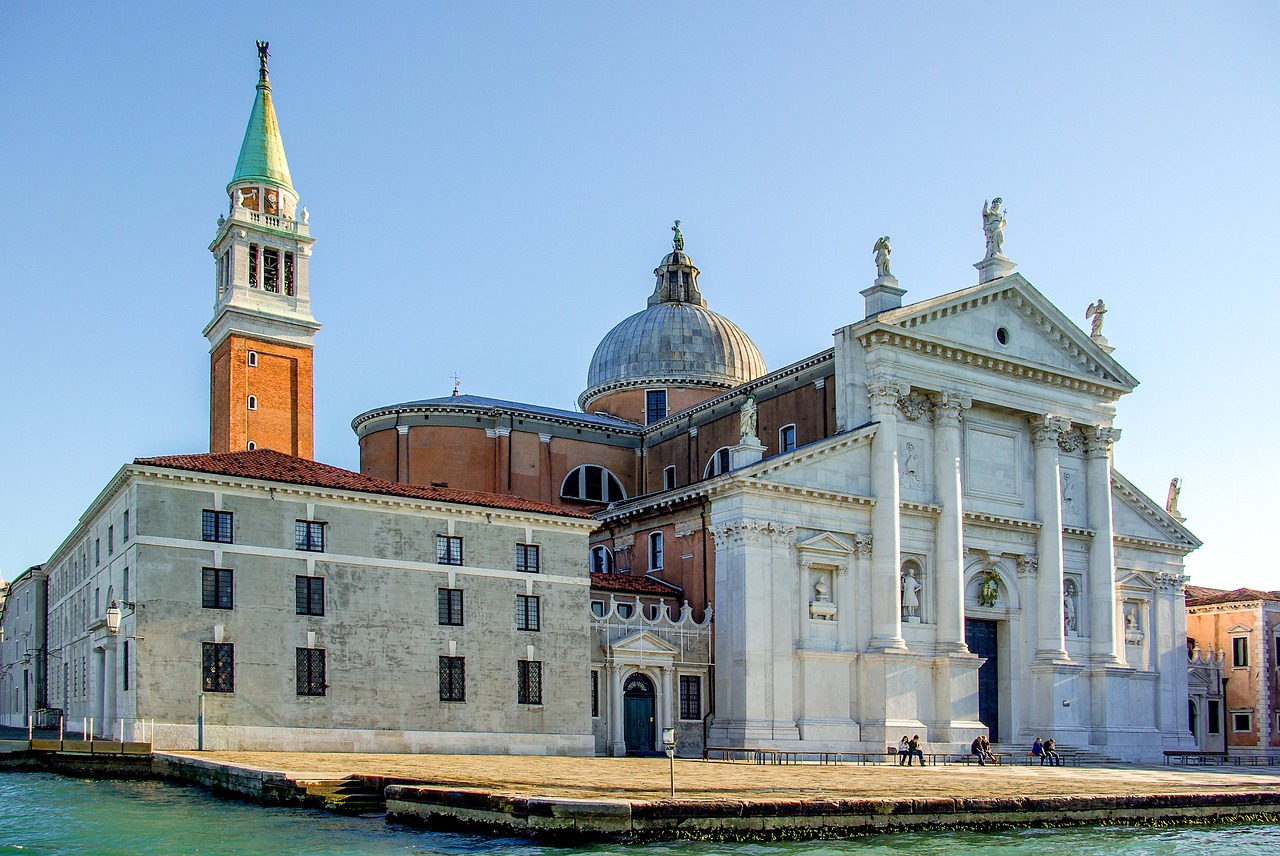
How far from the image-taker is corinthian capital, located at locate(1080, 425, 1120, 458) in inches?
1822

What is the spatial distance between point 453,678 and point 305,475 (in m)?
5.92

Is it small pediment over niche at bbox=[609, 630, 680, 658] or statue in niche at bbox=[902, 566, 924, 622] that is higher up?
statue in niche at bbox=[902, 566, 924, 622]

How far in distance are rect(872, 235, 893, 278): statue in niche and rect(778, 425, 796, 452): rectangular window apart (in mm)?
5741

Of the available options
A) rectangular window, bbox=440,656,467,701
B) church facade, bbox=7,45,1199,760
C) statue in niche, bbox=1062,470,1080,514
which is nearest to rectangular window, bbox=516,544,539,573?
church facade, bbox=7,45,1199,760

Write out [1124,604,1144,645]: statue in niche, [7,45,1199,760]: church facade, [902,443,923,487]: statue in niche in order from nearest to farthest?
[7,45,1199,760]: church facade
[902,443,923,487]: statue in niche
[1124,604,1144,645]: statue in niche

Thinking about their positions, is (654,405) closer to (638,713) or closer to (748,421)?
(748,421)

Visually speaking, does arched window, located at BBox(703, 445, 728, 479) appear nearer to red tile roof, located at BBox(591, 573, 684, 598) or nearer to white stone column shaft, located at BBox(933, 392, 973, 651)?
red tile roof, located at BBox(591, 573, 684, 598)

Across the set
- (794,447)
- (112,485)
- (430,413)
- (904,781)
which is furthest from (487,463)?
(904,781)

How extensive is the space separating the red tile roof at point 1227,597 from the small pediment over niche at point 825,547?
27148 mm

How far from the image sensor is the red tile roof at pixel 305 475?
103ft

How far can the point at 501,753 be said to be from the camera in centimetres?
3397

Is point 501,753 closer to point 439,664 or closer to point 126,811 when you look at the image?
point 439,664

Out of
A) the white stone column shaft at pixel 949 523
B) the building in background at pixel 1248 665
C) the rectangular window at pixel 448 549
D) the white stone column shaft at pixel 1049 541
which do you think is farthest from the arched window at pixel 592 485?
the building in background at pixel 1248 665

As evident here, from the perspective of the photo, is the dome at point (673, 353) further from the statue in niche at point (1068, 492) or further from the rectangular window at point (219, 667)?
the rectangular window at point (219, 667)
